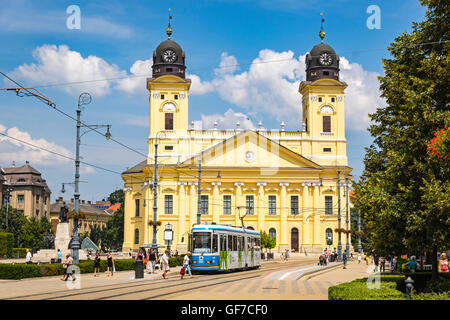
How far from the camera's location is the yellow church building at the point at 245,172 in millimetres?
79062

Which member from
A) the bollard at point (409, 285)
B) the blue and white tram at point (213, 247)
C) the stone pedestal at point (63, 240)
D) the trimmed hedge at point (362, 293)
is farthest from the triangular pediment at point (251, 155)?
the bollard at point (409, 285)

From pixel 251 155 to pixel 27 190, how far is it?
5137 centimetres

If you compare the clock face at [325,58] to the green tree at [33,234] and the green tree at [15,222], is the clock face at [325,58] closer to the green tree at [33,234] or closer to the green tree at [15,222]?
the green tree at [33,234]

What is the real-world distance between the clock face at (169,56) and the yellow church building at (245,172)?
132 mm

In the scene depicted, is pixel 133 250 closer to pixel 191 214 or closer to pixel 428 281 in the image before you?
pixel 191 214

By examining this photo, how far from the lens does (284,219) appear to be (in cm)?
7956

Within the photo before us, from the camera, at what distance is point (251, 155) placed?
79438 mm

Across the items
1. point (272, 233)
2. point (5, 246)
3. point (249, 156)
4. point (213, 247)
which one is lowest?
point (5, 246)

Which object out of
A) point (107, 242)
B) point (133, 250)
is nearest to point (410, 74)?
point (133, 250)

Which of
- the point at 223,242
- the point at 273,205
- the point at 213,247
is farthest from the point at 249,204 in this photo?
the point at 213,247

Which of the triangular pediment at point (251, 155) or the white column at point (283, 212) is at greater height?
the triangular pediment at point (251, 155)

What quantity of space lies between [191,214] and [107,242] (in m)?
33.0

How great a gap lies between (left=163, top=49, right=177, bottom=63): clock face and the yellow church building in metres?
0.13

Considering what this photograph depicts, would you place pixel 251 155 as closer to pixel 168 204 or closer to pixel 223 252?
pixel 168 204
